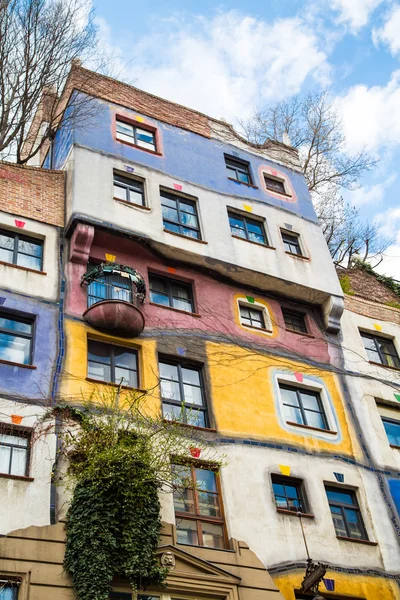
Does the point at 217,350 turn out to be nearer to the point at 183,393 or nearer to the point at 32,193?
the point at 183,393

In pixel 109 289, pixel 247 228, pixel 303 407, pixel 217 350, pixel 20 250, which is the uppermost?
pixel 247 228

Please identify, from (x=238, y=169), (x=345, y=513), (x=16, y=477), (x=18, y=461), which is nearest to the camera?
(x=16, y=477)

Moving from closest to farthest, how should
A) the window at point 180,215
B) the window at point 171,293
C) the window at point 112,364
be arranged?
1. the window at point 112,364
2. the window at point 171,293
3. the window at point 180,215

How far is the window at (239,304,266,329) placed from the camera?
60.7 ft

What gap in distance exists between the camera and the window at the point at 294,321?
768 inches

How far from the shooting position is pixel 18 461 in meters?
12.6

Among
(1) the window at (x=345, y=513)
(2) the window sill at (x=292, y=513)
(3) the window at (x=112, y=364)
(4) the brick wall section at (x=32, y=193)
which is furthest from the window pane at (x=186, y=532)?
(4) the brick wall section at (x=32, y=193)

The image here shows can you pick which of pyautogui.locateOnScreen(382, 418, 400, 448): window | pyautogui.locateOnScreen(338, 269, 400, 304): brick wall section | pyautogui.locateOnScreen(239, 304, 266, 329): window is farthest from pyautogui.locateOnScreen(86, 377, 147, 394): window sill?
pyautogui.locateOnScreen(338, 269, 400, 304): brick wall section

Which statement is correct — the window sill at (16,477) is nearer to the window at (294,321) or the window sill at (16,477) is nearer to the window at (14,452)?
the window at (14,452)

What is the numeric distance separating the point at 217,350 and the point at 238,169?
302 inches

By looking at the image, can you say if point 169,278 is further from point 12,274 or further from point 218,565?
point 218,565

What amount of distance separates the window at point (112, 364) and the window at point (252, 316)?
3.92 metres

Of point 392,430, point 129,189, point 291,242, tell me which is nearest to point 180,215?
point 129,189

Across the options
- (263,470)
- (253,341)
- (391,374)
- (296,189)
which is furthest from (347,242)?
(263,470)
